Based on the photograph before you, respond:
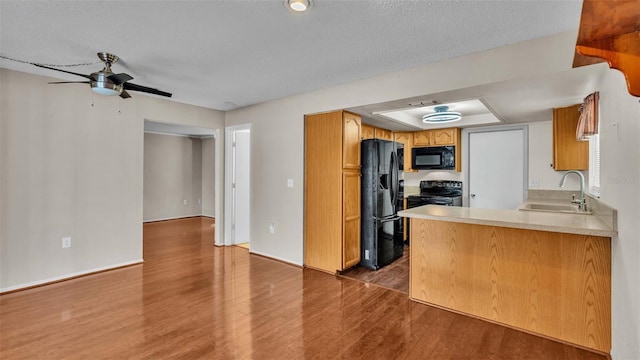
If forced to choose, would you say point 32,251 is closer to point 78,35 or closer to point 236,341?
point 78,35

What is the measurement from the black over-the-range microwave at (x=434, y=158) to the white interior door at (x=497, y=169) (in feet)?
1.07

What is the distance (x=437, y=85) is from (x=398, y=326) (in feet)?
7.37

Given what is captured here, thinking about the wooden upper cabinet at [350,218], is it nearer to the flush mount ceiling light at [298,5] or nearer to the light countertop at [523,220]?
the light countertop at [523,220]

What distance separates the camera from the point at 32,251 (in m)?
3.27

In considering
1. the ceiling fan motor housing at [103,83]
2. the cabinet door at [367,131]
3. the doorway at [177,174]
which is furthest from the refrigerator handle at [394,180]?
the doorway at [177,174]

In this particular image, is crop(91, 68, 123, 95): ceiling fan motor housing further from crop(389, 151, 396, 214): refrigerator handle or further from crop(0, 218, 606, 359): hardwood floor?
crop(389, 151, 396, 214): refrigerator handle

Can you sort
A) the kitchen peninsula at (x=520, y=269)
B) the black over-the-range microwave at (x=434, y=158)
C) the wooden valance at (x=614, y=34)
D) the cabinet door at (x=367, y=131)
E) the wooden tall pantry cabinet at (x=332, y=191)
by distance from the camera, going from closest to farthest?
1. the wooden valance at (x=614, y=34)
2. the kitchen peninsula at (x=520, y=269)
3. the wooden tall pantry cabinet at (x=332, y=191)
4. the cabinet door at (x=367, y=131)
5. the black over-the-range microwave at (x=434, y=158)

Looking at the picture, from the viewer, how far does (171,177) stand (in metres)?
7.89

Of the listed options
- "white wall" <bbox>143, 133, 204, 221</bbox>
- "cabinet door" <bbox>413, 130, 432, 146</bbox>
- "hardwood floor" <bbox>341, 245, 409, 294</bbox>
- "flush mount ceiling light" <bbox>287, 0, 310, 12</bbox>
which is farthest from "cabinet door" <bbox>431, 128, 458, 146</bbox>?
"white wall" <bbox>143, 133, 204, 221</bbox>

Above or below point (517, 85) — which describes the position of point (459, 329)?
below

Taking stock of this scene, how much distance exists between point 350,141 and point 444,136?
2323 millimetres

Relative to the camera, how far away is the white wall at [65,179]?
315cm

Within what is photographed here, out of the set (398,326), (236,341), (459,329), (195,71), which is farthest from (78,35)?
(459,329)

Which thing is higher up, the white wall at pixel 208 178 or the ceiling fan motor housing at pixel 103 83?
the ceiling fan motor housing at pixel 103 83
